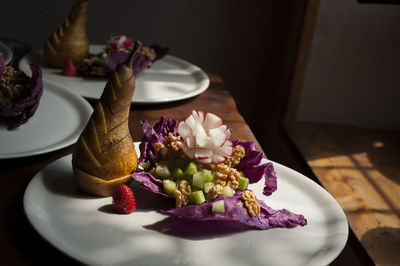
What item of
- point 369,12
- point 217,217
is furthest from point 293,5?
point 217,217

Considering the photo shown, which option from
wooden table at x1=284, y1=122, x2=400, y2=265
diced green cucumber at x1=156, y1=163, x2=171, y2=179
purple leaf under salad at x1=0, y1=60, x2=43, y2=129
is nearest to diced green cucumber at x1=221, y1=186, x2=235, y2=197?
diced green cucumber at x1=156, y1=163, x2=171, y2=179

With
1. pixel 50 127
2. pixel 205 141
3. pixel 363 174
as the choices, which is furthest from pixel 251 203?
pixel 363 174

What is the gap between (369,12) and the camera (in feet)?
8.70

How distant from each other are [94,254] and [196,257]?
15 centimetres

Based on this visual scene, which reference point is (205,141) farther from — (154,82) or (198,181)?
(154,82)

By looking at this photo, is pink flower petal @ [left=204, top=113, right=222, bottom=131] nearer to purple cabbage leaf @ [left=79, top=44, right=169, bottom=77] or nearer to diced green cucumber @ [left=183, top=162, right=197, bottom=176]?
diced green cucumber @ [left=183, top=162, right=197, bottom=176]

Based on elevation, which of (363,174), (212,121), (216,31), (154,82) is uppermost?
(212,121)

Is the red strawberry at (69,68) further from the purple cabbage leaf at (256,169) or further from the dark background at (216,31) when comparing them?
the dark background at (216,31)

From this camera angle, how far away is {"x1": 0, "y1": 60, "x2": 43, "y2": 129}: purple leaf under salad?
1085 millimetres

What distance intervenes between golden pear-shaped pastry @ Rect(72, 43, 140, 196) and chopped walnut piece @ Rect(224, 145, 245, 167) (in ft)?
0.68

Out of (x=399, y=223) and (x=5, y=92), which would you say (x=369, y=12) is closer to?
(x=399, y=223)

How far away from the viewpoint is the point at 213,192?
2.72 feet

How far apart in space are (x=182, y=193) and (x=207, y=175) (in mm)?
62

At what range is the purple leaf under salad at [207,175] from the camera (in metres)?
0.81
